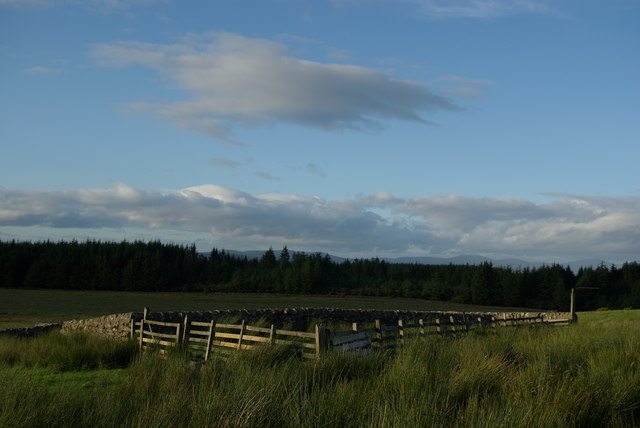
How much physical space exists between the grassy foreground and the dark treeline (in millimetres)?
80626

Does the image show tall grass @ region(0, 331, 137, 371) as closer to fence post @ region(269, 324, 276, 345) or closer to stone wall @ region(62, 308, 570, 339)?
stone wall @ region(62, 308, 570, 339)

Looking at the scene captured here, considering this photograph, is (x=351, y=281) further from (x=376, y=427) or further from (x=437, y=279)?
(x=376, y=427)

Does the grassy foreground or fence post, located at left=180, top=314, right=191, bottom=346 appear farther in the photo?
fence post, located at left=180, top=314, right=191, bottom=346

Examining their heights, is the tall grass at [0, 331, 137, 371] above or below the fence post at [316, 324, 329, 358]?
below

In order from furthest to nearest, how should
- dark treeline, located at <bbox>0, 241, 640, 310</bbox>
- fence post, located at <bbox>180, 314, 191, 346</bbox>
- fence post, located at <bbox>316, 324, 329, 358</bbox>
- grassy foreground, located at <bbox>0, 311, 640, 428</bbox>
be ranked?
dark treeline, located at <bbox>0, 241, 640, 310</bbox>, fence post, located at <bbox>180, 314, 191, 346</bbox>, fence post, located at <bbox>316, 324, 329, 358</bbox>, grassy foreground, located at <bbox>0, 311, 640, 428</bbox>

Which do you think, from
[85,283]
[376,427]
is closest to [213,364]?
[376,427]

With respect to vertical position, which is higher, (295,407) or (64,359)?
(295,407)

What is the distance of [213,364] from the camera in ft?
26.2

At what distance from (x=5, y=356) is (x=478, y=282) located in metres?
78.3

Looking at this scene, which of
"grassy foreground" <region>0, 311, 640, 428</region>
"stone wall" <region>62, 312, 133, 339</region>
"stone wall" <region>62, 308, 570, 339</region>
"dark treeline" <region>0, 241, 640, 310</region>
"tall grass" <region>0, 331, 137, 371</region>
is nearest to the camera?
"grassy foreground" <region>0, 311, 640, 428</region>

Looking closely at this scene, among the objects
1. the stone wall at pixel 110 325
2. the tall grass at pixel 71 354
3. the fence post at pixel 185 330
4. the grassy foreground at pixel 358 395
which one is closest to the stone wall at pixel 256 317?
the stone wall at pixel 110 325

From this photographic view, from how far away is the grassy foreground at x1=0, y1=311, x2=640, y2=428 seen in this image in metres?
5.40

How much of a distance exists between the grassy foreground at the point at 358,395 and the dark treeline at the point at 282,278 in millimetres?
80626

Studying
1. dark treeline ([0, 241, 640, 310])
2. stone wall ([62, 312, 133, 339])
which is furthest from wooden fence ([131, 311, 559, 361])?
dark treeline ([0, 241, 640, 310])
